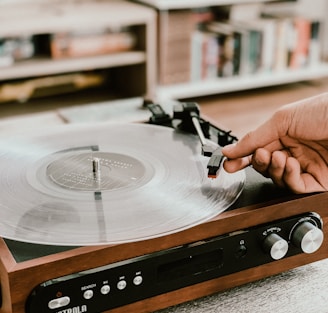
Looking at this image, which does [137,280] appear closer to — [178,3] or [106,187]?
[106,187]

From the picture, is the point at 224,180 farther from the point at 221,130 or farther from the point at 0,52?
the point at 0,52

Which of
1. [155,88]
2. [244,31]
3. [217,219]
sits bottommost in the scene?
[155,88]

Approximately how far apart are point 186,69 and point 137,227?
2.42 metres

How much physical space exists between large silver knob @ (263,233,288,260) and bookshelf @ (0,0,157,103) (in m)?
2.01

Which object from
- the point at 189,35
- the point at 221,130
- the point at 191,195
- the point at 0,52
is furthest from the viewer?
the point at 189,35

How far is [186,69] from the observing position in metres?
3.07

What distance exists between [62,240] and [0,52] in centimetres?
218

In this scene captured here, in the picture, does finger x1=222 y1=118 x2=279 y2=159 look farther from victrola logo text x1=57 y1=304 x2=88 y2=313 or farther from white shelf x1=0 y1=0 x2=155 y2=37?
white shelf x1=0 y1=0 x2=155 y2=37

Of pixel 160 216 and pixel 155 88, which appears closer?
pixel 160 216

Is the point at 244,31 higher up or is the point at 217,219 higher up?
the point at 217,219

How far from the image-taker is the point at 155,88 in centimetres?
299

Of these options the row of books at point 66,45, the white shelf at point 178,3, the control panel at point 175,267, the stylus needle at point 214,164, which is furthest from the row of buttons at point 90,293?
the white shelf at point 178,3

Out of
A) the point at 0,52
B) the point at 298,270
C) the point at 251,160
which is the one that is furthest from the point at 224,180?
the point at 0,52

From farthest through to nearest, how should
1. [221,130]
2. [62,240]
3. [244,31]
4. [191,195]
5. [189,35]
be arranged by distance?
[244,31] → [189,35] → [221,130] → [191,195] → [62,240]
